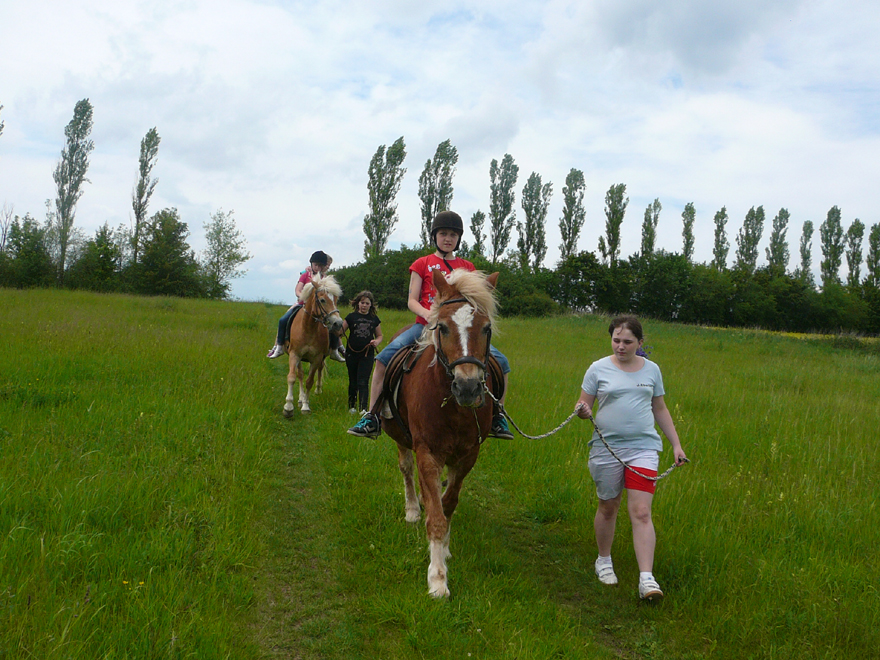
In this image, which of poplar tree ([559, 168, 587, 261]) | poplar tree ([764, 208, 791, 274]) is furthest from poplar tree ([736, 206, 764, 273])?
poplar tree ([559, 168, 587, 261])

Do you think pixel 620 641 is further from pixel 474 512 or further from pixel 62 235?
pixel 62 235

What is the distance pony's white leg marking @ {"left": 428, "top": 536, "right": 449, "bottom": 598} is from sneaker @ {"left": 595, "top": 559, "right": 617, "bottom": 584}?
1.23 m

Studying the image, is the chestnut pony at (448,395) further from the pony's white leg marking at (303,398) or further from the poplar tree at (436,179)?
the poplar tree at (436,179)

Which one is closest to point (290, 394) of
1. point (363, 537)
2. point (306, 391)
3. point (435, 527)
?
point (306, 391)

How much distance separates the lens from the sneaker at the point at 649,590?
351 cm

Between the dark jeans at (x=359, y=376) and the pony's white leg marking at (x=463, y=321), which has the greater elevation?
the pony's white leg marking at (x=463, y=321)

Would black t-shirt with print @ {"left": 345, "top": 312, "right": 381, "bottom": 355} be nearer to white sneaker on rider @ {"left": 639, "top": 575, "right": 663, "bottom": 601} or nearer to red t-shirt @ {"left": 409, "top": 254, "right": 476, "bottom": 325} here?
red t-shirt @ {"left": 409, "top": 254, "right": 476, "bottom": 325}

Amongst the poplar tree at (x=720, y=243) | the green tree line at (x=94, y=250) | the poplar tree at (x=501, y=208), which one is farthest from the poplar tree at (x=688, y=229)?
the green tree line at (x=94, y=250)

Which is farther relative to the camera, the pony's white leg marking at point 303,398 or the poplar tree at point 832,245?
the poplar tree at point 832,245

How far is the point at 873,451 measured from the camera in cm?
642

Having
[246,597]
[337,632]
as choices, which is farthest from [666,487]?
[246,597]

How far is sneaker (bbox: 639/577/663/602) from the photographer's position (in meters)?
3.51

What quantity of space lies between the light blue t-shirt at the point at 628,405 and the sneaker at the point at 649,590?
0.91 metres

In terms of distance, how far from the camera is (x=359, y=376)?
9055 millimetres
